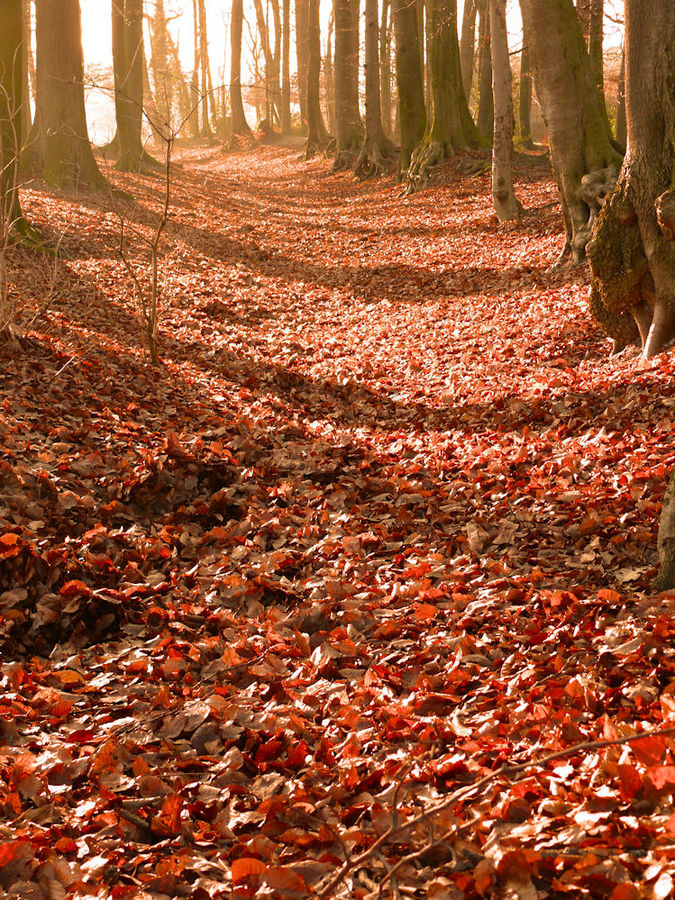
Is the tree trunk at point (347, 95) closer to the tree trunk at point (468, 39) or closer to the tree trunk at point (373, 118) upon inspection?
the tree trunk at point (373, 118)

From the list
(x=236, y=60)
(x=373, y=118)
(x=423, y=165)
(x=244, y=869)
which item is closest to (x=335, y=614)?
(x=244, y=869)

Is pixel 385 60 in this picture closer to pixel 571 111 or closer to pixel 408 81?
pixel 408 81

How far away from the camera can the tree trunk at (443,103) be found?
16.6 meters

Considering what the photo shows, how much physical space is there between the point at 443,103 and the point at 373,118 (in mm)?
3563

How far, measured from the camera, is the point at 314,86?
85.9 ft

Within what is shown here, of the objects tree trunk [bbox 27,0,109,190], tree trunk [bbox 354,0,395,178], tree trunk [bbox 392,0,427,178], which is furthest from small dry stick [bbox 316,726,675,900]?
tree trunk [bbox 354,0,395,178]

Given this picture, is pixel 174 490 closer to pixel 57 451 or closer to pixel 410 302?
pixel 57 451

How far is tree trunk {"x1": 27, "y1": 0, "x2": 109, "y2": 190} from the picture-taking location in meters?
14.7

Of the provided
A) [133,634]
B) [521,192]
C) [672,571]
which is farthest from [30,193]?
[672,571]

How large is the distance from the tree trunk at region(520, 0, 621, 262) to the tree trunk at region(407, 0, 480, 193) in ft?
29.7

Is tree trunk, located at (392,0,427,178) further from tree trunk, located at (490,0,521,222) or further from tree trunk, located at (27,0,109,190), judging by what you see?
tree trunk, located at (27,0,109,190)

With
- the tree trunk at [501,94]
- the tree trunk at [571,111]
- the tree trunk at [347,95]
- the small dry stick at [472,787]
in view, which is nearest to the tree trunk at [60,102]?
the tree trunk at [501,94]

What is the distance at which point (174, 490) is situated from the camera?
5.04m

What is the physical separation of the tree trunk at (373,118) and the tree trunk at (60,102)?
759cm
